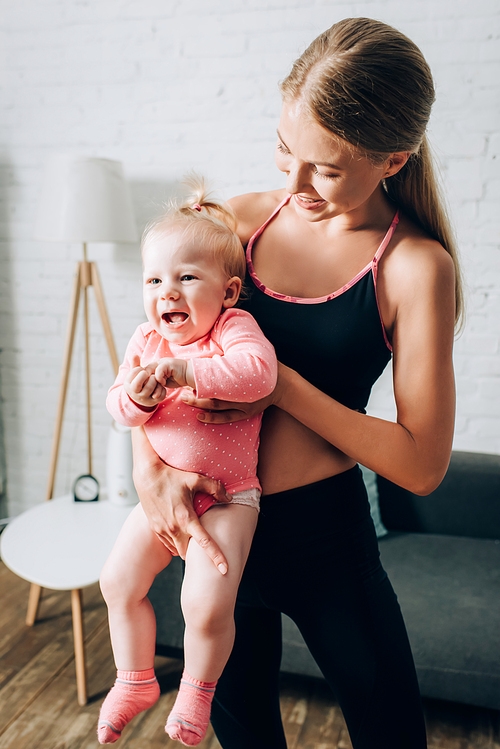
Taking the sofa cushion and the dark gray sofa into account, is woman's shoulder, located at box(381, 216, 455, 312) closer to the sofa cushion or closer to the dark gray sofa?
the dark gray sofa

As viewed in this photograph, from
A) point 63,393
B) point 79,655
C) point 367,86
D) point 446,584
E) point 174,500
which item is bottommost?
point 79,655

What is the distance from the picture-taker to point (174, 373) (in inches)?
31.8

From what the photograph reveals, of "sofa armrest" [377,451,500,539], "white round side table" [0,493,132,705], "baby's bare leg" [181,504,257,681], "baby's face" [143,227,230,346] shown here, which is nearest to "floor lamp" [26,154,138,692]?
"white round side table" [0,493,132,705]

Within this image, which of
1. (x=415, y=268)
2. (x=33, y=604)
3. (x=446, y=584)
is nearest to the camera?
(x=415, y=268)

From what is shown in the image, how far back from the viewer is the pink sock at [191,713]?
0.78 meters

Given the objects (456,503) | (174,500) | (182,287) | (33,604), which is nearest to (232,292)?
(182,287)

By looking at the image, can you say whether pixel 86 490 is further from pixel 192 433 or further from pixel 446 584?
pixel 192 433

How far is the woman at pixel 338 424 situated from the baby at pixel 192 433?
4 cm

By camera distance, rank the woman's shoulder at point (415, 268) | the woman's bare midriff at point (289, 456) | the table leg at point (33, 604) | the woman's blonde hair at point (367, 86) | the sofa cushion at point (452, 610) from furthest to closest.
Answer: the table leg at point (33, 604)
the sofa cushion at point (452, 610)
the woman's bare midriff at point (289, 456)
the woman's shoulder at point (415, 268)
the woman's blonde hair at point (367, 86)

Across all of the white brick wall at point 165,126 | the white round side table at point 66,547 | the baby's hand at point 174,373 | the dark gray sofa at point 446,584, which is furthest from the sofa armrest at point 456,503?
the baby's hand at point 174,373

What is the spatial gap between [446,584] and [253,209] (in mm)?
1662

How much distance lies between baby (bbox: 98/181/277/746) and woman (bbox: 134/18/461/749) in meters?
0.04

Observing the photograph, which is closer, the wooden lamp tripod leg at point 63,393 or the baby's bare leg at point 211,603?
the baby's bare leg at point 211,603

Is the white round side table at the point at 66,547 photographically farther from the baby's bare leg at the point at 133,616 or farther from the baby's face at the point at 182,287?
the baby's face at the point at 182,287
